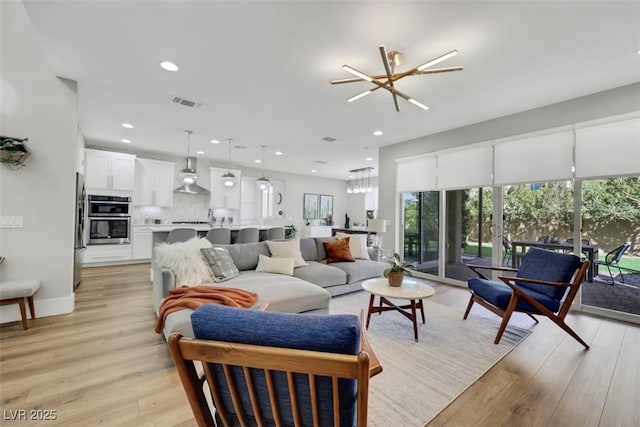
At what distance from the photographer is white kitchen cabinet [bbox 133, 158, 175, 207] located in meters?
6.23

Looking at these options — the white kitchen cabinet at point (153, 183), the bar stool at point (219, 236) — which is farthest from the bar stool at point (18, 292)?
the white kitchen cabinet at point (153, 183)

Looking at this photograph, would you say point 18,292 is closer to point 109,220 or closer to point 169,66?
point 169,66

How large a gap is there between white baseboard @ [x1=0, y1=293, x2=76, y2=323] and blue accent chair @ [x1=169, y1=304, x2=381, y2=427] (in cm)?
343

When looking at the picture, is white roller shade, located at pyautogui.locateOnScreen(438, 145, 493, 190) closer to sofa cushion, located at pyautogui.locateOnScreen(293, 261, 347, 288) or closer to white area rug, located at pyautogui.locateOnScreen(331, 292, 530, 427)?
white area rug, located at pyautogui.locateOnScreen(331, 292, 530, 427)

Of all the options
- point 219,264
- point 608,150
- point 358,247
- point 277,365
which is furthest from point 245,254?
point 608,150

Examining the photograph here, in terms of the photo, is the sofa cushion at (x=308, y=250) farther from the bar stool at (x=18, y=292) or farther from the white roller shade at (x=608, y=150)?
the white roller shade at (x=608, y=150)

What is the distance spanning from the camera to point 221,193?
7.44 metres

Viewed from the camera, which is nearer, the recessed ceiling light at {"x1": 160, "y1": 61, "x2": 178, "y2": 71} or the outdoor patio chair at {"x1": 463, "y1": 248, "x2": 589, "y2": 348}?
the outdoor patio chair at {"x1": 463, "y1": 248, "x2": 589, "y2": 348}

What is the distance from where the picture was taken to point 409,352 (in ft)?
7.87

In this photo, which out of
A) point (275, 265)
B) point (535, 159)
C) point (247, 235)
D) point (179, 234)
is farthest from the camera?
point (247, 235)

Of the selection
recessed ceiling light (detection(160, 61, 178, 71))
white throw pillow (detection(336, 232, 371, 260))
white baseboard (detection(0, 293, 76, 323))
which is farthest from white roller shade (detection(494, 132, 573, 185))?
white baseboard (detection(0, 293, 76, 323))

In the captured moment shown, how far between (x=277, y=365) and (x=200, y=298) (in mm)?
1726

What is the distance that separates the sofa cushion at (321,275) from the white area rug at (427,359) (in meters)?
0.37

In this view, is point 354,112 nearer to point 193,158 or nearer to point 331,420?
point 331,420
